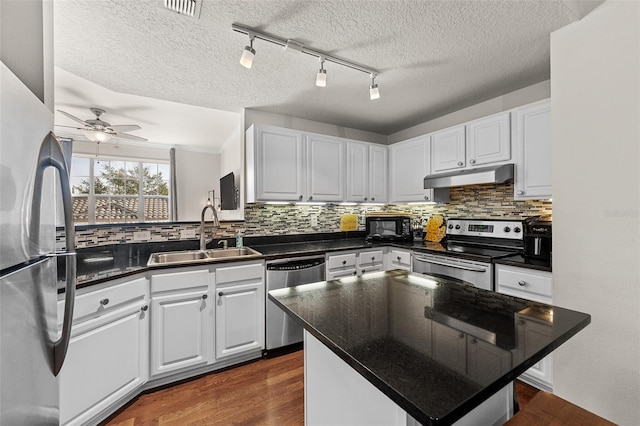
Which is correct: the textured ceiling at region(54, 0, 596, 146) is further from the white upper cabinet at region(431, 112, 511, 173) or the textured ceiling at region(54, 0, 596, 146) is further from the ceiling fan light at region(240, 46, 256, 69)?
the white upper cabinet at region(431, 112, 511, 173)

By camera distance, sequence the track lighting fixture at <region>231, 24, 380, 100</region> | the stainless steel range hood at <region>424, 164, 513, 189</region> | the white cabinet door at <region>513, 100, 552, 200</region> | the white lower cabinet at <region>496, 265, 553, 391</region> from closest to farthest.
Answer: the track lighting fixture at <region>231, 24, 380, 100</region>, the white lower cabinet at <region>496, 265, 553, 391</region>, the white cabinet door at <region>513, 100, 552, 200</region>, the stainless steel range hood at <region>424, 164, 513, 189</region>

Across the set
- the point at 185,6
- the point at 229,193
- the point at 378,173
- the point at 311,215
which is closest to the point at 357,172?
the point at 378,173

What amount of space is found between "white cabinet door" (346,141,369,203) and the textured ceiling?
25.0 inches

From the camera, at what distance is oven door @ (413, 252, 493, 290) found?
2.13 meters

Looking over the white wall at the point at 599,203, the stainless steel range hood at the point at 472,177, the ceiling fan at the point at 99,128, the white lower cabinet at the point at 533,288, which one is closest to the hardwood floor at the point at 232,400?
the white lower cabinet at the point at 533,288

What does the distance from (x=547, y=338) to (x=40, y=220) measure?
139 centimetres

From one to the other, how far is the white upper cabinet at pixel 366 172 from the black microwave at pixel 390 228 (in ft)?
1.02

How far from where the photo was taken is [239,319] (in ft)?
7.38

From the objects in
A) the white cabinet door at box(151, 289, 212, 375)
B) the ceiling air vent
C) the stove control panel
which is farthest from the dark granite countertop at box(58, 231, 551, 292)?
the ceiling air vent

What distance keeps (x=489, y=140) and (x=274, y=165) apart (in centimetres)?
211

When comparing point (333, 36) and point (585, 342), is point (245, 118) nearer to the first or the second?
point (333, 36)

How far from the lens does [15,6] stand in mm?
636

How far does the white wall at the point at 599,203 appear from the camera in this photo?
1.39 meters

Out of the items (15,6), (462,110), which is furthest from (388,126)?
(15,6)
